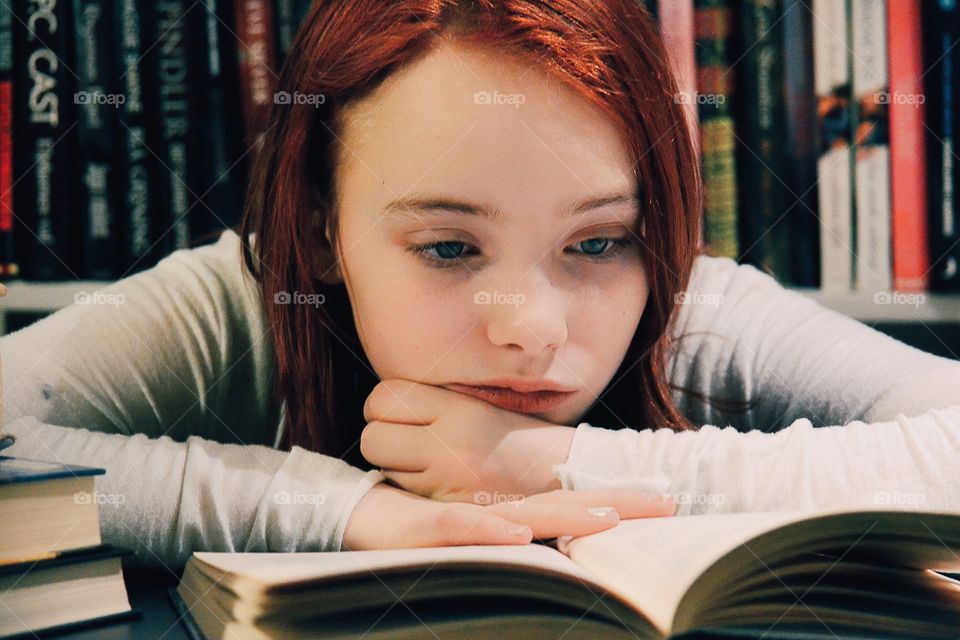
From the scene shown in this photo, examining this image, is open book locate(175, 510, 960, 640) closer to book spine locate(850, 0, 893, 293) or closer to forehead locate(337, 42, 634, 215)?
forehead locate(337, 42, 634, 215)

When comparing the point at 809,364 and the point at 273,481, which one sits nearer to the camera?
the point at 273,481

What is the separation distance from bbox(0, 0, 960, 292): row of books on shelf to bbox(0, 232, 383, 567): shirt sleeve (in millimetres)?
121

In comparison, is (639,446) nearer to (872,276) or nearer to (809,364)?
(809,364)

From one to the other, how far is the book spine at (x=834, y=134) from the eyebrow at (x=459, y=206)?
48 cm

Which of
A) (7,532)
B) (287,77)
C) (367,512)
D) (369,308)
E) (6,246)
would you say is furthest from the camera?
(6,246)

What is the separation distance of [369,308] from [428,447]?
0.46ft

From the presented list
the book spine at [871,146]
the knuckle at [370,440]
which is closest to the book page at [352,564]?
the knuckle at [370,440]

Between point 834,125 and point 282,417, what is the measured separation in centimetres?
75

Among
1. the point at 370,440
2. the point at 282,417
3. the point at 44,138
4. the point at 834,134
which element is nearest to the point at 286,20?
the point at 44,138

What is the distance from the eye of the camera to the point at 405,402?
0.75 meters

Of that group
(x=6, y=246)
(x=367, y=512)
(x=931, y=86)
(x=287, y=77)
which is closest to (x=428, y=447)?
(x=367, y=512)

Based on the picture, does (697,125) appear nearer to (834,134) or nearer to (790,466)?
(834,134)

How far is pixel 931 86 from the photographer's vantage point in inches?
→ 42.3

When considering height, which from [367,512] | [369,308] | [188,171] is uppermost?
A: [188,171]
